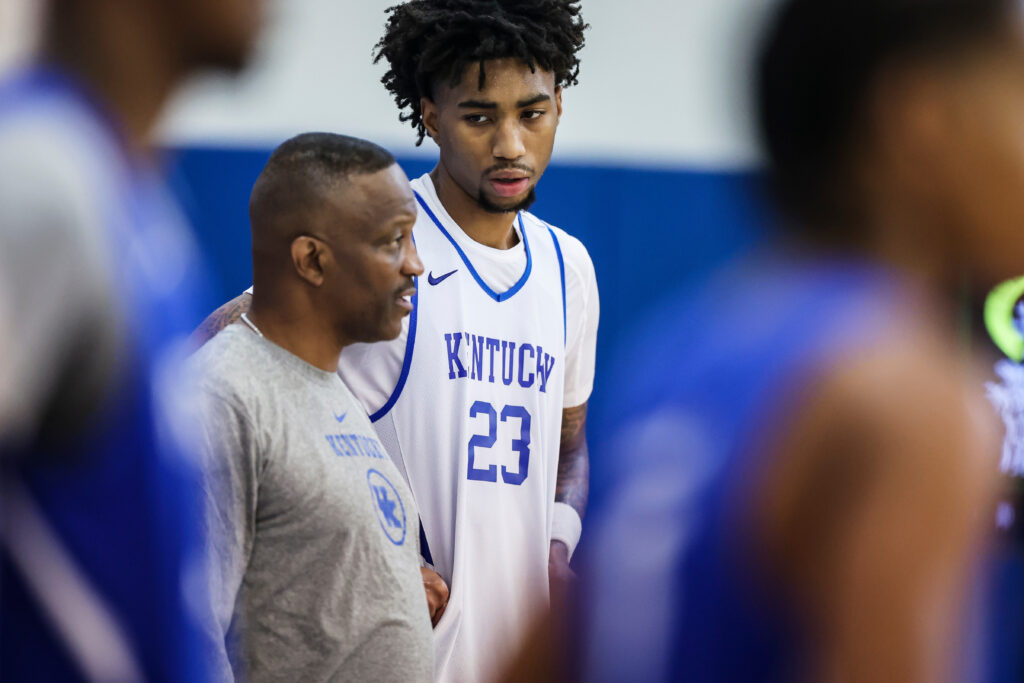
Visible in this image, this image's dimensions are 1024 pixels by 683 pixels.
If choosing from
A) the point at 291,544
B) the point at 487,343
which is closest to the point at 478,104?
the point at 487,343

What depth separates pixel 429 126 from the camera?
8.84ft

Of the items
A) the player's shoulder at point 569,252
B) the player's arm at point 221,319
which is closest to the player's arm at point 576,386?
the player's shoulder at point 569,252

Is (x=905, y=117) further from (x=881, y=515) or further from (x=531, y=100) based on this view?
(x=531, y=100)

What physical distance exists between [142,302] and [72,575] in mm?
230

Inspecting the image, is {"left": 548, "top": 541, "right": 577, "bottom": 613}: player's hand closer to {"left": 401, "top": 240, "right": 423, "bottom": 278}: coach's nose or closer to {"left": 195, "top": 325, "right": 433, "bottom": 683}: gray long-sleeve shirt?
{"left": 195, "top": 325, "right": 433, "bottom": 683}: gray long-sleeve shirt

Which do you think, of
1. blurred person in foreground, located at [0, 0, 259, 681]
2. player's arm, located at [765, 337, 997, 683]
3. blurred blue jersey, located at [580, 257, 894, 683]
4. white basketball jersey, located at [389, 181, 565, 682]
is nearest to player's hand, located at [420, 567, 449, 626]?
white basketball jersey, located at [389, 181, 565, 682]

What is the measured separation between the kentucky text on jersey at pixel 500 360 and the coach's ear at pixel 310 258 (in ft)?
1.43

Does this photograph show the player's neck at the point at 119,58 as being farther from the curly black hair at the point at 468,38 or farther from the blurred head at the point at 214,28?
the curly black hair at the point at 468,38

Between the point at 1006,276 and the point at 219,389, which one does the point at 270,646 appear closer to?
the point at 219,389

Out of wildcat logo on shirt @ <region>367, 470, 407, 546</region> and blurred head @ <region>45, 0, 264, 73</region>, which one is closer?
blurred head @ <region>45, 0, 264, 73</region>

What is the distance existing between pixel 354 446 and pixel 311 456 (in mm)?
111

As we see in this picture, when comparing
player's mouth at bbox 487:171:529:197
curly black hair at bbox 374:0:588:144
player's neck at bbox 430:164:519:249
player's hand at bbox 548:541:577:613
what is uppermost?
curly black hair at bbox 374:0:588:144

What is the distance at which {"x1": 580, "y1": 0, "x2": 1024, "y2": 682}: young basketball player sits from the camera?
896 mm

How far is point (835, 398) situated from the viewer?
910mm
